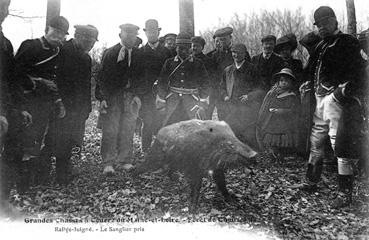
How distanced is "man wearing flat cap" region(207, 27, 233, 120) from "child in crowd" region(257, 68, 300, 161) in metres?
0.80

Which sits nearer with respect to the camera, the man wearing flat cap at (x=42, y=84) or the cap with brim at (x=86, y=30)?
the man wearing flat cap at (x=42, y=84)

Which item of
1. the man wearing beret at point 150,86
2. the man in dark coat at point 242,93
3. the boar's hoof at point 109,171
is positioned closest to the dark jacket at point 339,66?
the man in dark coat at point 242,93

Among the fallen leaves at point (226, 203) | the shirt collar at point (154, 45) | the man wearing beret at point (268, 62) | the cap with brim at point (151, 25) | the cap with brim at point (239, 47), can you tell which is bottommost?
the fallen leaves at point (226, 203)

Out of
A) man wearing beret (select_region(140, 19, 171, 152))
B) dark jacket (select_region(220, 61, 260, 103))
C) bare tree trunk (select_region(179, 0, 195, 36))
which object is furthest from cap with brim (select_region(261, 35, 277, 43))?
man wearing beret (select_region(140, 19, 171, 152))

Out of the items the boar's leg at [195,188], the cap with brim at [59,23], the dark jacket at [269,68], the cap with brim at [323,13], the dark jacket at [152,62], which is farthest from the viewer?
the dark jacket at [152,62]

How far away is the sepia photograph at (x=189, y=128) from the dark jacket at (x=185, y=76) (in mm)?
19

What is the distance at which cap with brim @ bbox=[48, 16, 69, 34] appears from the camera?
487cm

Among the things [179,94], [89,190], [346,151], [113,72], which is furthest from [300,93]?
[89,190]

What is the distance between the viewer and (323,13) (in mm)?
4699

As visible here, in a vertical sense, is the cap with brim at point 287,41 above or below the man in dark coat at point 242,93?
above

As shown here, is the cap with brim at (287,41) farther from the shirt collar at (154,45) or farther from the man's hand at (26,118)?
the man's hand at (26,118)

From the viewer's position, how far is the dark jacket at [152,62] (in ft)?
18.9

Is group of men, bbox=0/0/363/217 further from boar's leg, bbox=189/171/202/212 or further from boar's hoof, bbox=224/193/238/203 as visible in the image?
boar's leg, bbox=189/171/202/212

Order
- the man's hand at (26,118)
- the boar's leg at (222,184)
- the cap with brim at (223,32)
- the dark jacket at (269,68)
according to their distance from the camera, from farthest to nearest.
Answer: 1. the cap with brim at (223,32)
2. the dark jacket at (269,68)
3. the man's hand at (26,118)
4. the boar's leg at (222,184)
